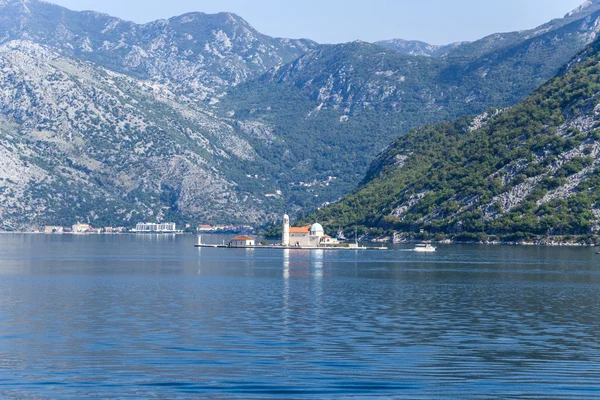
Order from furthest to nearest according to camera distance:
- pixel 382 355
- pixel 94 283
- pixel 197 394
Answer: pixel 94 283, pixel 382 355, pixel 197 394

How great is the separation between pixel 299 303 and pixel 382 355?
2985 cm

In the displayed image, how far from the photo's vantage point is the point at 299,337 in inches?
2290

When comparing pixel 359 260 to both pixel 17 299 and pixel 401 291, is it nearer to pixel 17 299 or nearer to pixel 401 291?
pixel 401 291

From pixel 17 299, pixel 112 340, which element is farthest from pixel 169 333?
pixel 17 299

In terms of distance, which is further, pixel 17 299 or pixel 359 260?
pixel 359 260

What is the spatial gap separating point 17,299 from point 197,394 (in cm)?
4390

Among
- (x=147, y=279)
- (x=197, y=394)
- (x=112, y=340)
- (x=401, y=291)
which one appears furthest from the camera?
(x=147, y=279)

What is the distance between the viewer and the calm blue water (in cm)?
4347

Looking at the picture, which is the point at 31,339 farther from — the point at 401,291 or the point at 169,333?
the point at 401,291

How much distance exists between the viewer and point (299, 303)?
81.0m

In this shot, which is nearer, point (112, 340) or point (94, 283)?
point (112, 340)

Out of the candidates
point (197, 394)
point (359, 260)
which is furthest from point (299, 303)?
point (359, 260)

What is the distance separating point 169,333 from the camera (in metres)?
59.5

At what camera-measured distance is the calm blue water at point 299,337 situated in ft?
143
